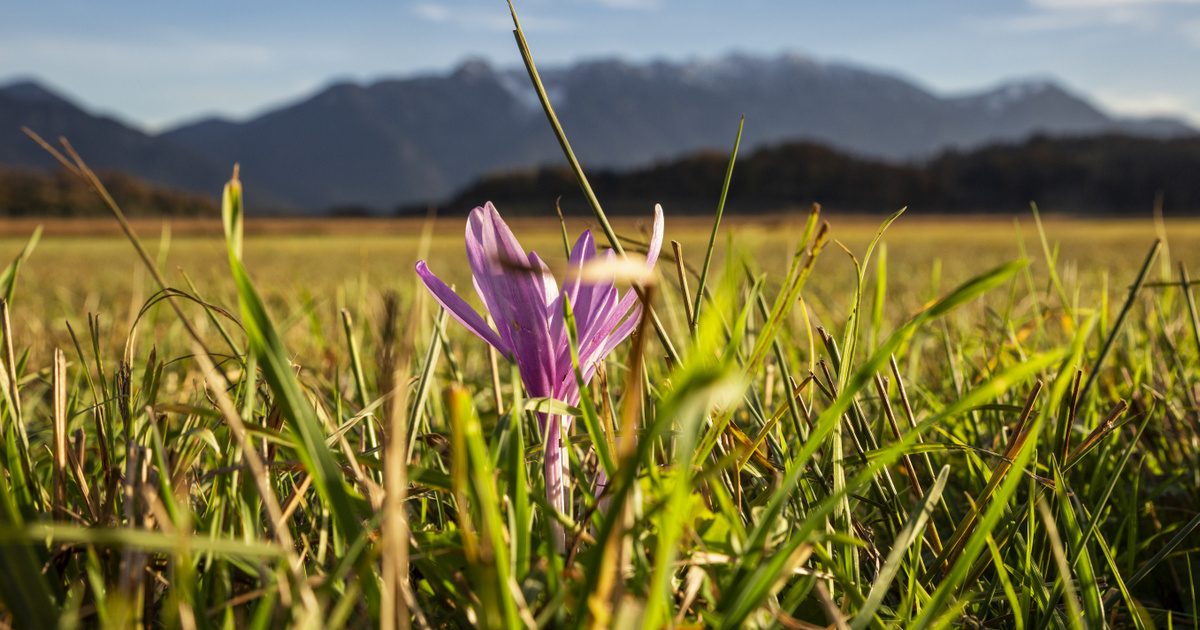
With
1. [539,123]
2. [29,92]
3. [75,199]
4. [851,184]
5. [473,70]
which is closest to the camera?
[75,199]

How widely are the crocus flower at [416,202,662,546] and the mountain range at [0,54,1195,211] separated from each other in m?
115

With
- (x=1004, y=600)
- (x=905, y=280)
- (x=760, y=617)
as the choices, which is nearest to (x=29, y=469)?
(x=760, y=617)

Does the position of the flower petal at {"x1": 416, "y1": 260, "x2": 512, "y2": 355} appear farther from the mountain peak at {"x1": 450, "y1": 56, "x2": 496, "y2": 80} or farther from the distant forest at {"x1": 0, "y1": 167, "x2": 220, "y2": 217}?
the mountain peak at {"x1": 450, "y1": 56, "x2": 496, "y2": 80}

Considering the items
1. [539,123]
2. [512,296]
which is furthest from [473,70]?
[512,296]

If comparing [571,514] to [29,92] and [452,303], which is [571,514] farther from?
[29,92]

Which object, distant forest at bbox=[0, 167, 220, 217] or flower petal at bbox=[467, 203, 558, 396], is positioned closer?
flower petal at bbox=[467, 203, 558, 396]

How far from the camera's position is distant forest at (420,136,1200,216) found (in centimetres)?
3488

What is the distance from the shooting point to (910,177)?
128 feet

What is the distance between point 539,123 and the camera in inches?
4803

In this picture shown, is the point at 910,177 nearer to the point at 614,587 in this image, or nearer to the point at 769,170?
the point at 769,170

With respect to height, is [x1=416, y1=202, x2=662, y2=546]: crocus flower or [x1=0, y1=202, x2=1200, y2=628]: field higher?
[x1=416, y1=202, x2=662, y2=546]: crocus flower

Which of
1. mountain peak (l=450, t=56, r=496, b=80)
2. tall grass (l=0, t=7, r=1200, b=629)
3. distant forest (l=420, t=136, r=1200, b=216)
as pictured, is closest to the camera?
tall grass (l=0, t=7, r=1200, b=629)

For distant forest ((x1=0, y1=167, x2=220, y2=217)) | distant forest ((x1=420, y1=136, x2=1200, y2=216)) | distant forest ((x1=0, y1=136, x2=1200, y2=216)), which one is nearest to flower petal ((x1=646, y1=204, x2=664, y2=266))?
distant forest ((x1=0, y1=136, x2=1200, y2=216))

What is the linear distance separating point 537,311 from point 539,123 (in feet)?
411
